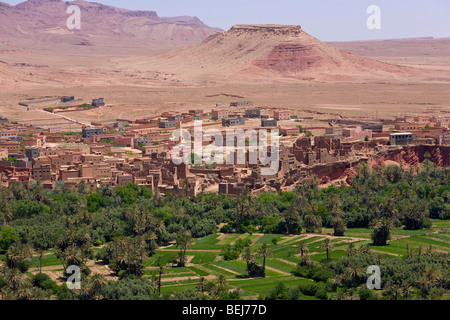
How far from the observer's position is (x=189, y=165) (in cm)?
5978

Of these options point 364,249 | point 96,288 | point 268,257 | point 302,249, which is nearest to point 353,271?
point 364,249

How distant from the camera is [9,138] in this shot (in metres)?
76.7

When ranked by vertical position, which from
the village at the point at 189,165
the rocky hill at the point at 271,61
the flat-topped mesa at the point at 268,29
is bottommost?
the village at the point at 189,165

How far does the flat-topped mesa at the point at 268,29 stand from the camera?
17838cm

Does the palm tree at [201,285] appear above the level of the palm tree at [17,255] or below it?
below

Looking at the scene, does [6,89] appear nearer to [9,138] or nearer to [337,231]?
[9,138]

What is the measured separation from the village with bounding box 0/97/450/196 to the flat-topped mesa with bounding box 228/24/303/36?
9249 cm

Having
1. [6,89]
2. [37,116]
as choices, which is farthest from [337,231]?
[6,89]

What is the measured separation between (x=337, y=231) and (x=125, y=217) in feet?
43.9

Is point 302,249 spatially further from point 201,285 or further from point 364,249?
point 201,285

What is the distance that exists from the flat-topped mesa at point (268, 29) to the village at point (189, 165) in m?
92.5

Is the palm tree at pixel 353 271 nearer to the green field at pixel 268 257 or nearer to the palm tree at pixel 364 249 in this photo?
the green field at pixel 268 257

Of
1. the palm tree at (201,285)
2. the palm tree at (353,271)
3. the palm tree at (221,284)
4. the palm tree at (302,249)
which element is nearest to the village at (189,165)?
the palm tree at (302,249)
